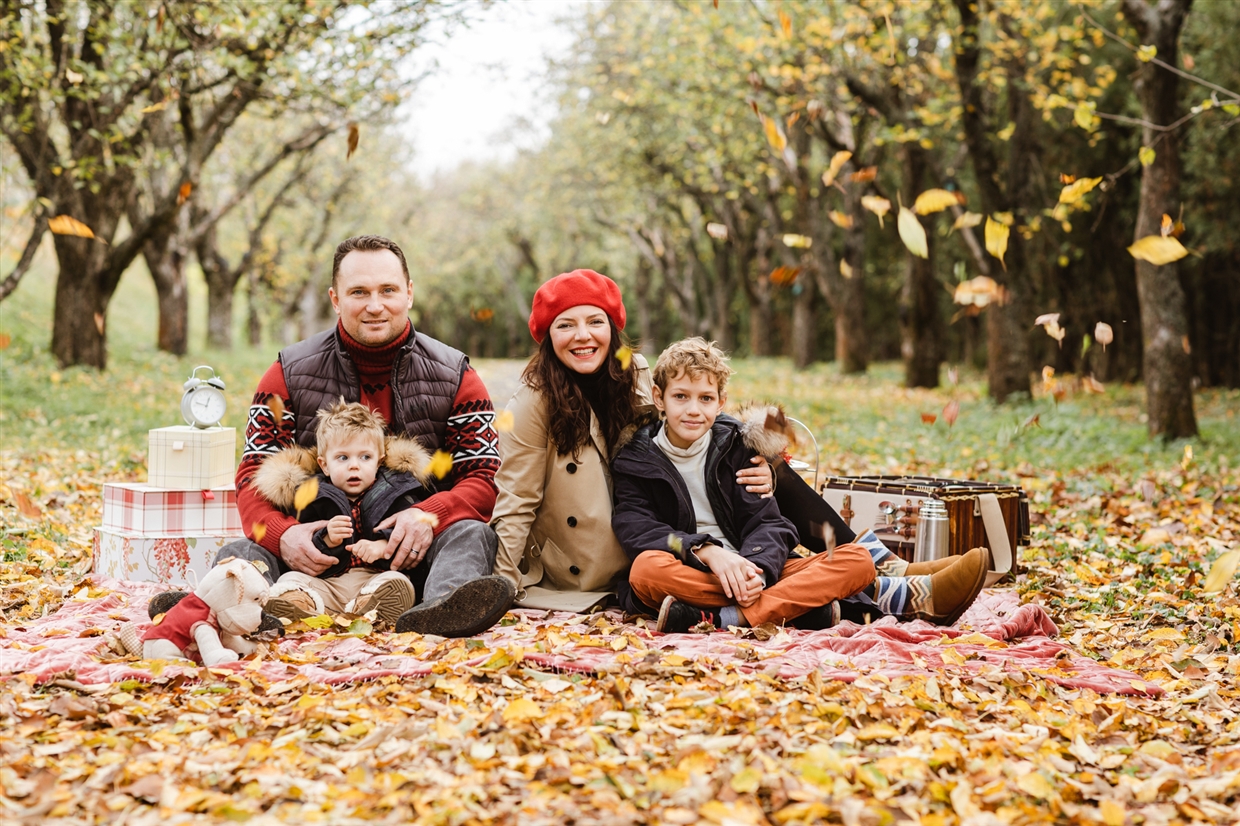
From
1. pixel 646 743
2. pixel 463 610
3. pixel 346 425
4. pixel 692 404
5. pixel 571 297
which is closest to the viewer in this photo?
pixel 646 743

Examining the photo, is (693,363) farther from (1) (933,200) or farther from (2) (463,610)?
(1) (933,200)

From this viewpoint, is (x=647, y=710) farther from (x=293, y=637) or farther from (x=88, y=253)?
(x=88, y=253)

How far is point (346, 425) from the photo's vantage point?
427 centimetres

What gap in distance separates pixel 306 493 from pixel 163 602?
0.65m

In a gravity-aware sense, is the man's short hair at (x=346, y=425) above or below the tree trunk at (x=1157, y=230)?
below

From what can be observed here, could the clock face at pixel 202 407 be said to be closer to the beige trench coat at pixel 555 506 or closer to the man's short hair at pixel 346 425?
the man's short hair at pixel 346 425

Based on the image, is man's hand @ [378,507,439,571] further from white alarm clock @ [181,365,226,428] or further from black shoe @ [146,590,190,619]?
white alarm clock @ [181,365,226,428]

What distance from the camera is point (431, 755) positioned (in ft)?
9.33

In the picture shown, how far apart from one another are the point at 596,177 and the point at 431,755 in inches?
979

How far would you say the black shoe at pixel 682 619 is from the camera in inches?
165

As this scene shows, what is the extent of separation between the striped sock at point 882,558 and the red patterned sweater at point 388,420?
1704 mm

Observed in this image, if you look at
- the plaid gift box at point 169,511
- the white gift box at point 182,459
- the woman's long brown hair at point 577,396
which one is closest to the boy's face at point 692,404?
the woman's long brown hair at point 577,396

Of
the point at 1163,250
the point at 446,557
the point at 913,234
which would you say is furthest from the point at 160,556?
the point at 1163,250

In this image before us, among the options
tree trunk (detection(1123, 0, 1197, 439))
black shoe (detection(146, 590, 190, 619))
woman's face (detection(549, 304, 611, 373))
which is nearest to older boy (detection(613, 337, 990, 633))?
woman's face (detection(549, 304, 611, 373))
